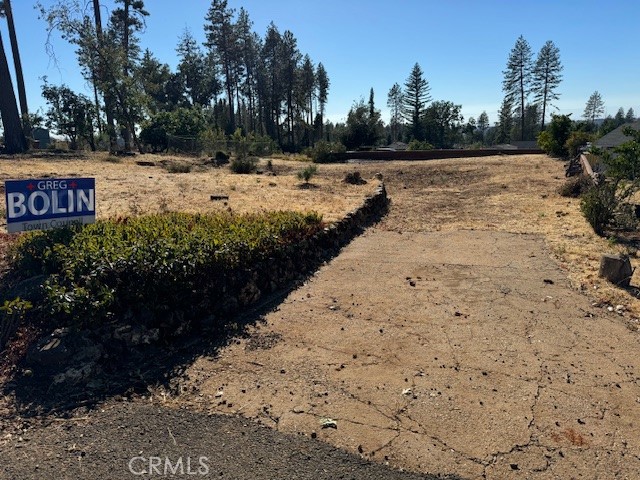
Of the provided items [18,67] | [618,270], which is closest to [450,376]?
[618,270]

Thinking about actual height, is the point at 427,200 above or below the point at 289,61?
below

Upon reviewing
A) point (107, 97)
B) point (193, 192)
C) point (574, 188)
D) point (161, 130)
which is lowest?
point (574, 188)

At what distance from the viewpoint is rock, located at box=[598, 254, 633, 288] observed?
558 cm

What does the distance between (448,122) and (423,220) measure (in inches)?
2483

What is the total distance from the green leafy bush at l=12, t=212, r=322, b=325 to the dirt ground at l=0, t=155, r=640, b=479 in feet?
2.12

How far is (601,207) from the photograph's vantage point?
27.0 feet

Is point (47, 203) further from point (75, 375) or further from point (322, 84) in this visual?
point (322, 84)

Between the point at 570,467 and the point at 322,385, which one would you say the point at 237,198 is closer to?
the point at 322,385

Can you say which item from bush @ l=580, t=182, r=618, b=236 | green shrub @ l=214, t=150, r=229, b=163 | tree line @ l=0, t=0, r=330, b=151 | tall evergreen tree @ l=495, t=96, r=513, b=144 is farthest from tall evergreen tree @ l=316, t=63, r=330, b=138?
bush @ l=580, t=182, r=618, b=236

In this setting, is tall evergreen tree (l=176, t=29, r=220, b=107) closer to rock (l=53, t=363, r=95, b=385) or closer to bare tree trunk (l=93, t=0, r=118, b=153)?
bare tree trunk (l=93, t=0, r=118, b=153)

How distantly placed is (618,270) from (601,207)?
3102 millimetres

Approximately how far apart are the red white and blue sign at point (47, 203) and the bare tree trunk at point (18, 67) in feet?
90.8

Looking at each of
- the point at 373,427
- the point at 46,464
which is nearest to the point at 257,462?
the point at 373,427

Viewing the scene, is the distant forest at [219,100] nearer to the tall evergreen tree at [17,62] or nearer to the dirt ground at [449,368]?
the tall evergreen tree at [17,62]
